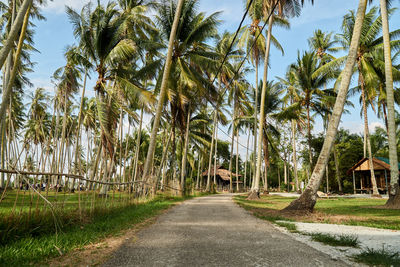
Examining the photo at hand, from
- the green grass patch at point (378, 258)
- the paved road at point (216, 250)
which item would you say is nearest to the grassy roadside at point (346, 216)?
the paved road at point (216, 250)

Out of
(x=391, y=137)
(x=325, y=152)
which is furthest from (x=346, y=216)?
(x=391, y=137)

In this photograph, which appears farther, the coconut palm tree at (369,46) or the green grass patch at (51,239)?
the coconut palm tree at (369,46)

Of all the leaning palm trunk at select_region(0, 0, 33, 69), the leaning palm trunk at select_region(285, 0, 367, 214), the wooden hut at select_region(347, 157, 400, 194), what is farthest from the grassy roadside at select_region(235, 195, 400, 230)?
the wooden hut at select_region(347, 157, 400, 194)

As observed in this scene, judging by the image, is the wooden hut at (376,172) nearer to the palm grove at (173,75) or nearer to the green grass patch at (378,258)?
the palm grove at (173,75)

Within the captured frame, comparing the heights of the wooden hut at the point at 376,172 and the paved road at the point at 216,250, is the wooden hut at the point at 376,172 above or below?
above

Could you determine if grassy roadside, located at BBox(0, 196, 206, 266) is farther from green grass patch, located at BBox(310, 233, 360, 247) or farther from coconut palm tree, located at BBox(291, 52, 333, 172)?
coconut palm tree, located at BBox(291, 52, 333, 172)

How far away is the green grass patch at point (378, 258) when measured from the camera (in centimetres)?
297

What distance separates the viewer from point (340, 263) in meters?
3.04

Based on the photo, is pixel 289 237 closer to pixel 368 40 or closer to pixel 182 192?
pixel 182 192

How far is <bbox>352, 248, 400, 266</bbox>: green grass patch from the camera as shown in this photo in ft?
9.75

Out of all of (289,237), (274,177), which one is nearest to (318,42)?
(289,237)

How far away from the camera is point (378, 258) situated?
3.11 metres

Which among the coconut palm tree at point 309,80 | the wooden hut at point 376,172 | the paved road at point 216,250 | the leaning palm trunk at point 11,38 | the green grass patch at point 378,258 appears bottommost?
the paved road at point 216,250

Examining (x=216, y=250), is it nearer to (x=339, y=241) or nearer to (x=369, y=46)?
(x=339, y=241)
